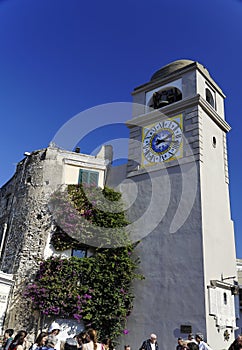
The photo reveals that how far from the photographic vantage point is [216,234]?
549 inches

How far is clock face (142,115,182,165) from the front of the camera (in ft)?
50.2

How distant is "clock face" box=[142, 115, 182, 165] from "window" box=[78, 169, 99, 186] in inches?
99.8

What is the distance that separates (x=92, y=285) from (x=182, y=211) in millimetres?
4521

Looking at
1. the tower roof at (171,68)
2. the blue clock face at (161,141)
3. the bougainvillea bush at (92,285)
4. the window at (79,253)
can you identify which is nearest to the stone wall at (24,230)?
the bougainvillea bush at (92,285)

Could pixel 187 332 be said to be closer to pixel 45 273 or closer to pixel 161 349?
pixel 161 349

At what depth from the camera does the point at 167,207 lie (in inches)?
570

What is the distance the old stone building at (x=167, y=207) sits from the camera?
12.8 m

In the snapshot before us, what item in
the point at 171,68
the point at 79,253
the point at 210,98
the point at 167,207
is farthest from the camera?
the point at 171,68

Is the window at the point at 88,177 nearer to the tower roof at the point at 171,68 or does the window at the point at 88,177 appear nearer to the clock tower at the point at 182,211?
the clock tower at the point at 182,211

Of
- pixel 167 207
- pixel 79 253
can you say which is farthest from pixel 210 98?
pixel 79 253

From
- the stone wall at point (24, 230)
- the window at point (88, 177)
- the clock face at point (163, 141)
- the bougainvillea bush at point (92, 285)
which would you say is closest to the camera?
the bougainvillea bush at point (92, 285)

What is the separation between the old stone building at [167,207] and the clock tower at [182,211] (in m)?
0.04

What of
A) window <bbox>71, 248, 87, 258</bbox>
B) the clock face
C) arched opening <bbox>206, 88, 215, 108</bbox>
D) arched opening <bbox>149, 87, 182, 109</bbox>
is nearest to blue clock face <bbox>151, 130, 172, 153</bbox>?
the clock face

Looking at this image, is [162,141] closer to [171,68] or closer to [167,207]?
[167,207]
